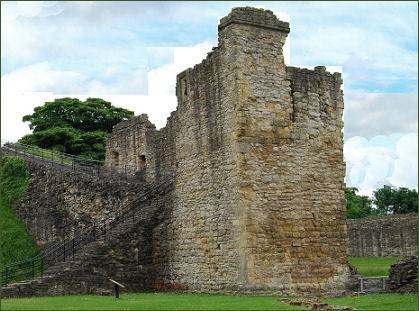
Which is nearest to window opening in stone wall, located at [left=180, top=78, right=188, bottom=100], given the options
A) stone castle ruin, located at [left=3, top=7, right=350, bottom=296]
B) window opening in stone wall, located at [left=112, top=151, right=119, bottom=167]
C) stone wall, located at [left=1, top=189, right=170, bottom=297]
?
stone castle ruin, located at [left=3, top=7, right=350, bottom=296]

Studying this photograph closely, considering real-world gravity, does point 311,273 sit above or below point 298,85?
below

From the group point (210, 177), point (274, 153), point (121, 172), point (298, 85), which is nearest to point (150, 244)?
point (210, 177)

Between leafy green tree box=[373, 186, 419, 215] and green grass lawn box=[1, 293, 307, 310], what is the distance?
5582cm

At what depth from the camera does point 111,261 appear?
25.0m

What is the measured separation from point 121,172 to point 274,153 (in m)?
14.3

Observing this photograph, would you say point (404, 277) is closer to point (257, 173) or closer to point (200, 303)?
point (257, 173)

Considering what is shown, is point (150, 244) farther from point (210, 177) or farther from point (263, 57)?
A: point (263, 57)

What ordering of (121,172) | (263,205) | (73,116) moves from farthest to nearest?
1. (73,116)
2. (121,172)
3. (263,205)

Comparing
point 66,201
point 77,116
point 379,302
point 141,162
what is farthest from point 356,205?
point 379,302

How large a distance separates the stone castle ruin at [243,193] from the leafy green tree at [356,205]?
4403 cm

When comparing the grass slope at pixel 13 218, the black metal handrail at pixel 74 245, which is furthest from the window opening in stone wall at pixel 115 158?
the black metal handrail at pixel 74 245

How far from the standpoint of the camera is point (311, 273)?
75.6ft

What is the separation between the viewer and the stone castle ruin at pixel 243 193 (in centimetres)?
2248

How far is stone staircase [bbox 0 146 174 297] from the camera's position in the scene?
78.2 feet
